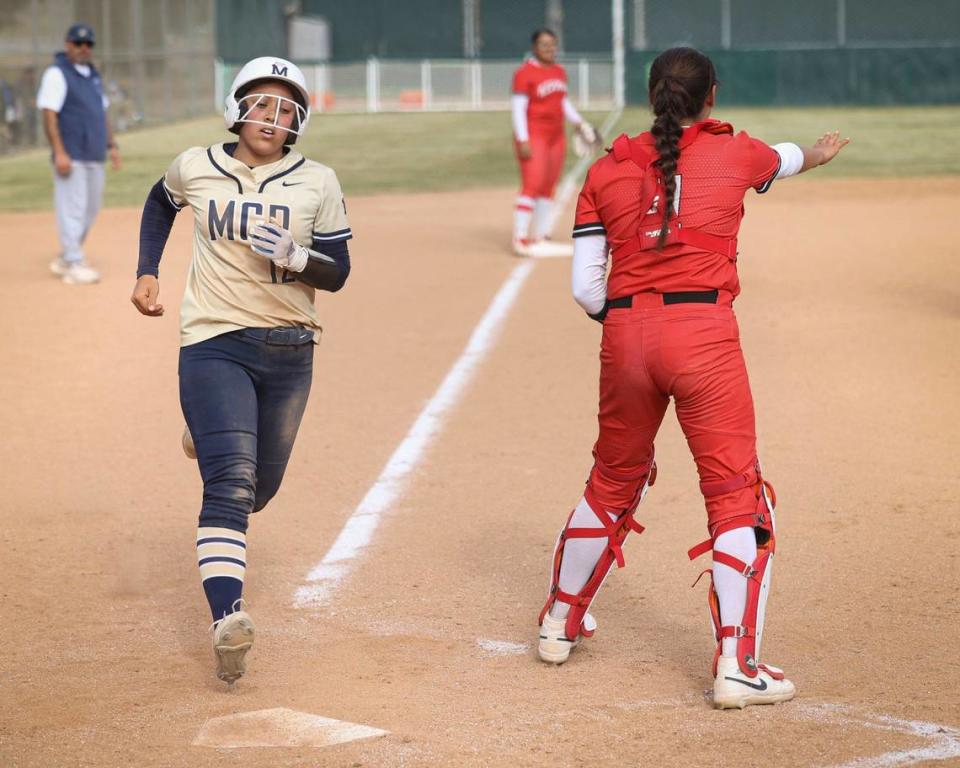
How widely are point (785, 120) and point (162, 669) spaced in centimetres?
3086

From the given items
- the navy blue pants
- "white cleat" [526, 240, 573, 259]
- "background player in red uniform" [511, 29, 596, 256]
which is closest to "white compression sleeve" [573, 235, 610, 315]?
the navy blue pants

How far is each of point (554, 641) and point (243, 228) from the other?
1705mm

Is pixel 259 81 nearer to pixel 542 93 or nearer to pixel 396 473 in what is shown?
pixel 396 473

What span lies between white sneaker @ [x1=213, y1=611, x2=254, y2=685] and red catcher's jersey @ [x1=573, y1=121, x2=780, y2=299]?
1.55 meters

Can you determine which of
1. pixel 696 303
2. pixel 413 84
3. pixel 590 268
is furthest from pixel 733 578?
pixel 413 84

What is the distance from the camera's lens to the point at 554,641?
4.93 metres

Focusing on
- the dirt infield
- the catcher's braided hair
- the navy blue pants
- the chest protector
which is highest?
the catcher's braided hair

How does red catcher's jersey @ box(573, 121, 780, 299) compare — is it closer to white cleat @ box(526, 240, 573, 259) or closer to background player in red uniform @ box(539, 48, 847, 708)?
background player in red uniform @ box(539, 48, 847, 708)

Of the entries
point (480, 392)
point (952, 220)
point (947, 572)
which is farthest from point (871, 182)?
point (947, 572)

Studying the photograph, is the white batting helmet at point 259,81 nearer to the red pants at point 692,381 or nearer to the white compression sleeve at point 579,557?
the red pants at point 692,381

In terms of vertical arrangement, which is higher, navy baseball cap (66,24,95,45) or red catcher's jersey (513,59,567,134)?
navy baseball cap (66,24,95,45)

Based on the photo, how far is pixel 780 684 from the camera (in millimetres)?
4559

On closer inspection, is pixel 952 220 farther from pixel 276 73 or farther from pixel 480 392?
pixel 276 73

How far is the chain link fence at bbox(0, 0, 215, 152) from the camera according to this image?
27.7 m
